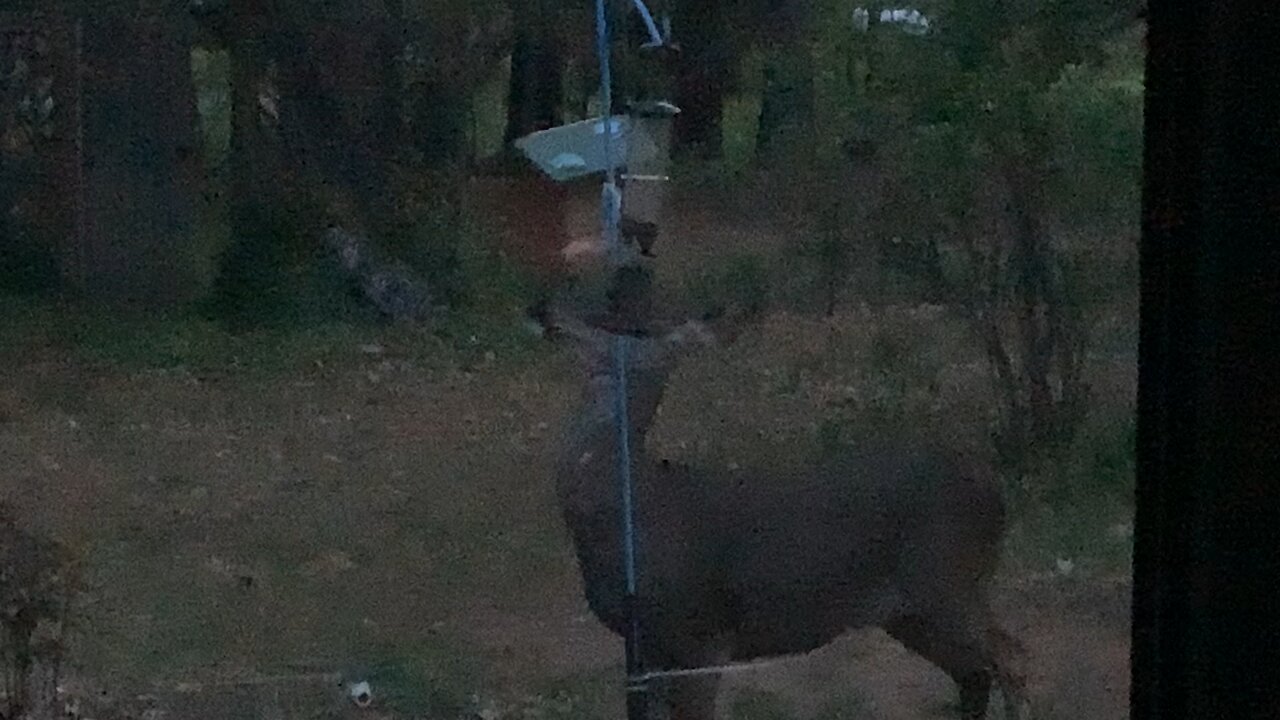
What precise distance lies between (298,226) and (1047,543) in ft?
2.14

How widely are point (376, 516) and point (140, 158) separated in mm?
343

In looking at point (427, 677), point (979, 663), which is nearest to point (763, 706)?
point (979, 663)

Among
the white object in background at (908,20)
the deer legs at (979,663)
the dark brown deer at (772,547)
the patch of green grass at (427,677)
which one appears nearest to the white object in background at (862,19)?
the white object in background at (908,20)

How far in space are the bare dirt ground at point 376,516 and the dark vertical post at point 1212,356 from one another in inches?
21.1

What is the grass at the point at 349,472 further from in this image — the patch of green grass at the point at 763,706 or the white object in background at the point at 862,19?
the white object in background at the point at 862,19

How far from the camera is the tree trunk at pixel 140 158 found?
1186mm

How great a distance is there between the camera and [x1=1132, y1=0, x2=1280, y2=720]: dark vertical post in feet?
2.06

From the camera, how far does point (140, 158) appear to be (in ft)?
3.95

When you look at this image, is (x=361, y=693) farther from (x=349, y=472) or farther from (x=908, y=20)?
(x=908, y=20)

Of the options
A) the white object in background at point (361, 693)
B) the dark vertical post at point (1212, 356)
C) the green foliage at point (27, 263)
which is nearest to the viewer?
the dark vertical post at point (1212, 356)

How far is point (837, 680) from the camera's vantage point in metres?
1.28

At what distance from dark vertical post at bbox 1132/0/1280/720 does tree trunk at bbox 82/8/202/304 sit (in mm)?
773

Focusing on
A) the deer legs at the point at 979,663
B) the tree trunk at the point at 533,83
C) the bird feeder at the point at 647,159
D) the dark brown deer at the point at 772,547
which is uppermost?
the tree trunk at the point at 533,83

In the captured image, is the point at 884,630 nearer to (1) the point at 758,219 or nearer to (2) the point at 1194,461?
(1) the point at 758,219
